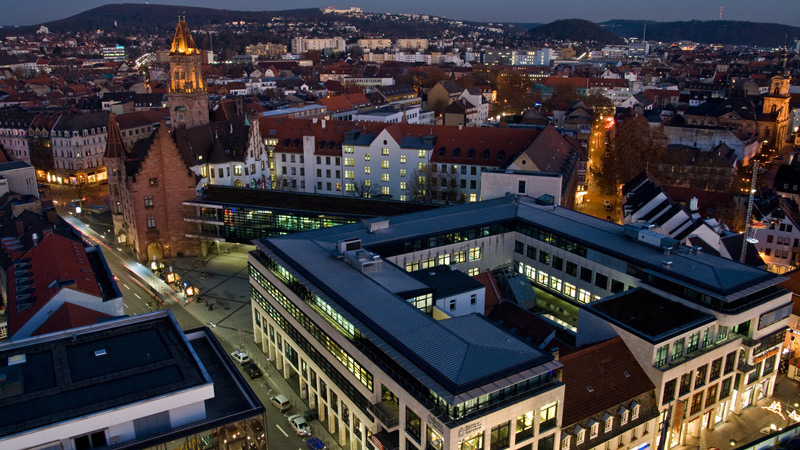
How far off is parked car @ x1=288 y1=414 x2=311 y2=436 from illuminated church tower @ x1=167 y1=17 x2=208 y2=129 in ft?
207

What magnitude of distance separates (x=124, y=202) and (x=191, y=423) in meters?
57.7

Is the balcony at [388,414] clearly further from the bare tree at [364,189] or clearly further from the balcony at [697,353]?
the bare tree at [364,189]

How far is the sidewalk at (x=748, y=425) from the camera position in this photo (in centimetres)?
4612

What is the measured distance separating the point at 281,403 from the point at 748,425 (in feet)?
118


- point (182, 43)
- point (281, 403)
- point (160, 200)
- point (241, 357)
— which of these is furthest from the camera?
point (182, 43)

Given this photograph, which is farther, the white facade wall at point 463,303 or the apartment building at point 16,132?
the apartment building at point 16,132

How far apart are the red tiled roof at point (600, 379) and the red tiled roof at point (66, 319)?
115 ft

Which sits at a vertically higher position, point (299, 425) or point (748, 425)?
point (299, 425)

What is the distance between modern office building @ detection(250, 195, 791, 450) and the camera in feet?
117

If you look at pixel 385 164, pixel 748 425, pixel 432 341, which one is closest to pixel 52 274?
pixel 432 341

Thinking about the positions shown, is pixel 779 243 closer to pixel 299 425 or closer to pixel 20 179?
pixel 299 425

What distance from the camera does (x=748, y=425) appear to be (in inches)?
1891

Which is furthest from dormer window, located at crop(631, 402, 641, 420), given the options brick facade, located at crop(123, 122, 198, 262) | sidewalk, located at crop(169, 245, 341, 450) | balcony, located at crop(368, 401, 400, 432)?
brick facade, located at crop(123, 122, 198, 262)

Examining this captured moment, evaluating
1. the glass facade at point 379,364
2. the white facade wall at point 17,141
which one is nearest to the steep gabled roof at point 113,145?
the glass facade at point 379,364
